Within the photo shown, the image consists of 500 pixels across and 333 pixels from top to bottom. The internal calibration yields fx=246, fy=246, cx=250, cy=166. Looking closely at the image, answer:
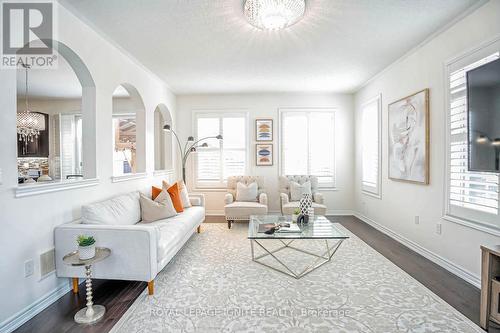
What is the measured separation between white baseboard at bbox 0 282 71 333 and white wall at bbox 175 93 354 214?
11.0 feet

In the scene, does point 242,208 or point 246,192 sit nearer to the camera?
point 242,208

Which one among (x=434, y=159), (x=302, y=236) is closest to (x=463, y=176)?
(x=434, y=159)

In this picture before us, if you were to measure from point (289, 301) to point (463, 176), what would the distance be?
2.21 meters

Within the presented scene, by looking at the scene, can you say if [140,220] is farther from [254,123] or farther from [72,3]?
[254,123]

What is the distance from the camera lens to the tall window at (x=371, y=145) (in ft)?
14.6

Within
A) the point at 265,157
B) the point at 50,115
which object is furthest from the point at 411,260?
the point at 50,115

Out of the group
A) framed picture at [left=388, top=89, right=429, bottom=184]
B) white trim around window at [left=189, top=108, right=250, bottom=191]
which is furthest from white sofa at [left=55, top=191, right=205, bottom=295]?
framed picture at [left=388, top=89, right=429, bottom=184]

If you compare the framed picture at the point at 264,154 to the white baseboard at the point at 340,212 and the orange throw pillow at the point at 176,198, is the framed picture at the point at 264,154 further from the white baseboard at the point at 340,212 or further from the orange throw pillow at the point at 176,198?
the orange throw pillow at the point at 176,198

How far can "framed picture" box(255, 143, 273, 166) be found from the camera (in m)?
5.46

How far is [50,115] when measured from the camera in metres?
5.95

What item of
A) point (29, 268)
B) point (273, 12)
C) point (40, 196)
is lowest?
point (29, 268)

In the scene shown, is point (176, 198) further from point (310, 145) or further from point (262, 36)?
point (310, 145)

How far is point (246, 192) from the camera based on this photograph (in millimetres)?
4828

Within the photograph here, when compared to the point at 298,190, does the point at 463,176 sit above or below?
above
